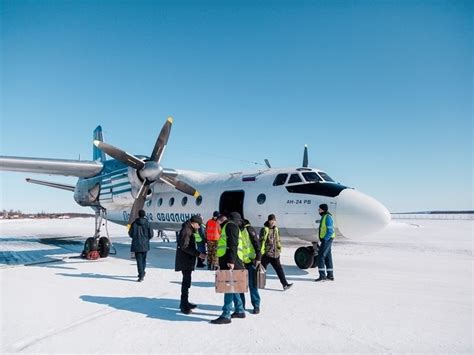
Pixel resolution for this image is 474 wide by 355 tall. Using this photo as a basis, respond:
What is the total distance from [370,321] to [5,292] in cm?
710

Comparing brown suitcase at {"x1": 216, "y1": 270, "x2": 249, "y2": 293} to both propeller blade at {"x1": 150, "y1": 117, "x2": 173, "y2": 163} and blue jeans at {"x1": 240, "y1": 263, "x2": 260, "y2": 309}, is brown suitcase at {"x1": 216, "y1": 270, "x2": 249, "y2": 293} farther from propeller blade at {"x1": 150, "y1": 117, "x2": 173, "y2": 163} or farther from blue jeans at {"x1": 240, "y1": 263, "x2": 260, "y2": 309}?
propeller blade at {"x1": 150, "y1": 117, "x2": 173, "y2": 163}

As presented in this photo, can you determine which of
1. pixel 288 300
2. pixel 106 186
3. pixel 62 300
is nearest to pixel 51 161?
pixel 106 186

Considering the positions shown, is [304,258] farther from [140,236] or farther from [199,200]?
[199,200]

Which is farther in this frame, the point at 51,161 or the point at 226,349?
the point at 51,161

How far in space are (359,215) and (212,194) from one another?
5.77 metres

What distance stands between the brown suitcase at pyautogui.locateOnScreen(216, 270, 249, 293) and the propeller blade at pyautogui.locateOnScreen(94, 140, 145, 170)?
24.6ft

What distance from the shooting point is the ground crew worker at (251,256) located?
18.5 feet

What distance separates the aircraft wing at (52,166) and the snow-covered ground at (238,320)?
3.95 metres

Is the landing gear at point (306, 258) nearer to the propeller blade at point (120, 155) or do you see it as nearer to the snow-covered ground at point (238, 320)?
the snow-covered ground at point (238, 320)

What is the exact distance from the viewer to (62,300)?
639 centimetres

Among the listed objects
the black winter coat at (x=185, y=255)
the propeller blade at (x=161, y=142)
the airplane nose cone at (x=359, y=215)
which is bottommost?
the black winter coat at (x=185, y=255)

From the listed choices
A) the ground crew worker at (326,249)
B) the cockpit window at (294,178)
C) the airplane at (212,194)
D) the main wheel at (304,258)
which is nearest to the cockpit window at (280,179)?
the airplane at (212,194)

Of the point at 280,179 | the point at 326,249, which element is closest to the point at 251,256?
the point at 326,249

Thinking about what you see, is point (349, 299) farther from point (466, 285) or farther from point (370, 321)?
point (466, 285)
